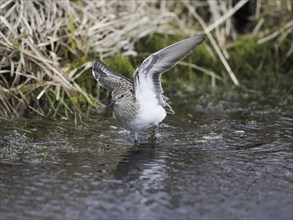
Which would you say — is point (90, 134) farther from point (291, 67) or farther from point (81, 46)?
point (291, 67)

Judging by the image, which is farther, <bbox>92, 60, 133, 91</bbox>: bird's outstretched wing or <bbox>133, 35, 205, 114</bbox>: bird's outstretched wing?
<bbox>92, 60, 133, 91</bbox>: bird's outstretched wing

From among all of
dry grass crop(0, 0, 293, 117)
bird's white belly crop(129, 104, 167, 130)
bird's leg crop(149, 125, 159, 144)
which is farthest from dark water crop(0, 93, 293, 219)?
dry grass crop(0, 0, 293, 117)

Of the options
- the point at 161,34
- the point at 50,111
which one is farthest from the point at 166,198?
the point at 161,34

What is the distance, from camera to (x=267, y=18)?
9750 millimetres

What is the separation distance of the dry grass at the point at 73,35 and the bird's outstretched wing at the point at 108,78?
551 millimetres

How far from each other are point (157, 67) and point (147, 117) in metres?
0.48

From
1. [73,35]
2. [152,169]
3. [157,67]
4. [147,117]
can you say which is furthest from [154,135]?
[73,35]

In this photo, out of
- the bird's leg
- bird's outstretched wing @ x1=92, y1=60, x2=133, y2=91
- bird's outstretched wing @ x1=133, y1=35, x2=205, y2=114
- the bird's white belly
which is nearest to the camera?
bird's outstretched wing @ x1=133, y1=35, x2=205, y2=114

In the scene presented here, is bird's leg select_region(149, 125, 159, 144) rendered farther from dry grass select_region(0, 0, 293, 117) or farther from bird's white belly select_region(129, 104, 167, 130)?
dry grass select_region(0, 0, 293, 117)

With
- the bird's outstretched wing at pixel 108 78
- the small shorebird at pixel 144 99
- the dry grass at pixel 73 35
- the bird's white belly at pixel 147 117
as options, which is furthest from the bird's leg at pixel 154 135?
the dry grass at pixel 73 35

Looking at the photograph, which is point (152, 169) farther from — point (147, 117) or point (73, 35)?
point (73, 35)

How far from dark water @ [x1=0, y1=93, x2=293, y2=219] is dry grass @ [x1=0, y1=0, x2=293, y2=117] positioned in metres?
0.43

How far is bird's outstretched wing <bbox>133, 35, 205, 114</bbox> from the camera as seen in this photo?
5672 mm

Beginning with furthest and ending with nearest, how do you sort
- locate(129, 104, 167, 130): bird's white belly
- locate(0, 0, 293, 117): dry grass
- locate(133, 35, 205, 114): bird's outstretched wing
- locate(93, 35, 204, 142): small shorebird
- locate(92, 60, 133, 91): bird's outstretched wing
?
locate(0, 0, 293, 117): dry grass < locate(92, 60, 133, 91): bird's outstretched wing < locate(129, 104, 167, 130): bird's white belly < locate(93, 35, 204, 142): small shorebird < locate(133, 35, 205, 114): bird's outstretched wing
